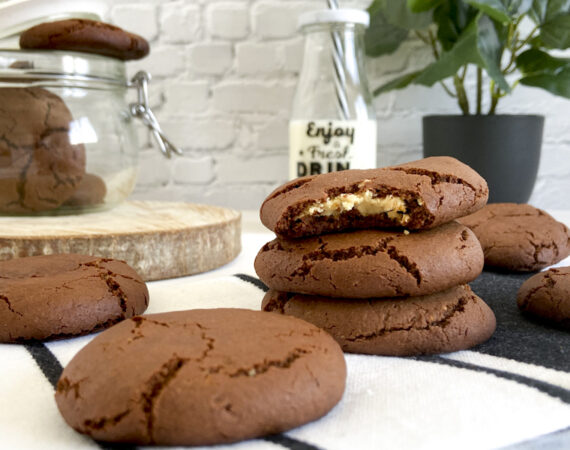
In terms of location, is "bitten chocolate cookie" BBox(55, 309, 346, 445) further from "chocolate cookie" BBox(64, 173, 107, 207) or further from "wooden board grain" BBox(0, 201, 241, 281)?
"chocolate cookie" BBox(64, 173, 107, 207)

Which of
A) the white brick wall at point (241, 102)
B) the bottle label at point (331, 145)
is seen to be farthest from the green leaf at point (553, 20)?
the bottle label at point (331, 145)

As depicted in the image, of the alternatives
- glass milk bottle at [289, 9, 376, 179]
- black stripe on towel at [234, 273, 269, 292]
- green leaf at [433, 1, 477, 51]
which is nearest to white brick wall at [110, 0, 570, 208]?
green leaf at [433, 1, 477, 51]

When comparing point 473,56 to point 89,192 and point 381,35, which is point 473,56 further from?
point 89,192

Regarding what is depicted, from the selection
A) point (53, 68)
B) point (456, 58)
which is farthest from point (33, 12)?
point (456, 58)

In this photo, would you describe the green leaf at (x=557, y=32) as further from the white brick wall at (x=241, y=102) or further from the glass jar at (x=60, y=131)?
the glass jar at (x=60, y=131)

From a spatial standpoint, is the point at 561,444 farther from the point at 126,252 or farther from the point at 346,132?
the point at 346,132

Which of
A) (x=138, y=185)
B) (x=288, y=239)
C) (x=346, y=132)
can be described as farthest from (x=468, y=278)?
(x=138, y=185)
